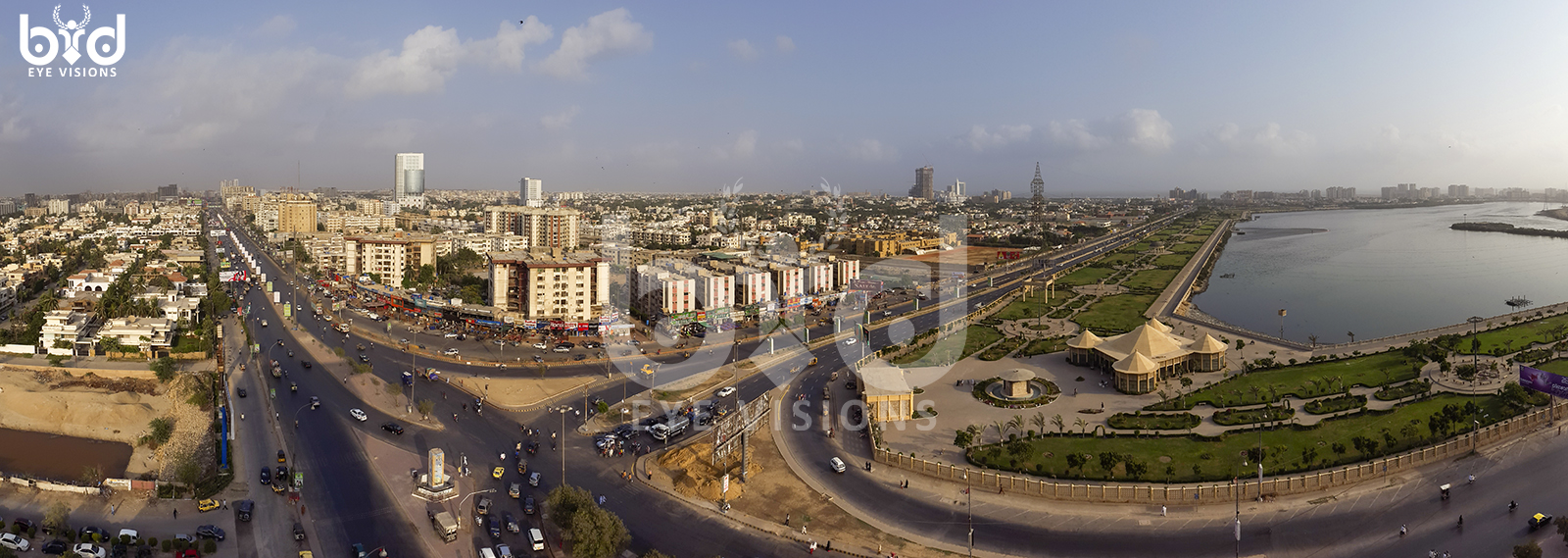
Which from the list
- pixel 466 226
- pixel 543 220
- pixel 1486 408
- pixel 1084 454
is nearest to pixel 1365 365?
pixel 1486 408

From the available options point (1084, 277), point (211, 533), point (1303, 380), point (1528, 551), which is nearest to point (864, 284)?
point (1084, 277)

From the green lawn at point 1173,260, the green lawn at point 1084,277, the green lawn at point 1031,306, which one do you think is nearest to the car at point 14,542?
the green lawn at point 1031,306

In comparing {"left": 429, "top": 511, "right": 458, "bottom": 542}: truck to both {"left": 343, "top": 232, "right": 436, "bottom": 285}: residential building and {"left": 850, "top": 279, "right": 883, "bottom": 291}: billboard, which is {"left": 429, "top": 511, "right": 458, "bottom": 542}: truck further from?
{"left": 343, "top": 232, "right": 436, "bottom": 285}: residential building

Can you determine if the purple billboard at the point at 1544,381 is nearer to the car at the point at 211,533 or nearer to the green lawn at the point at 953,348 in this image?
the green lawn at the point at 953,348

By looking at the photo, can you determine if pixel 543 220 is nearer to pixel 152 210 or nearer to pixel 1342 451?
pixel 1342 451

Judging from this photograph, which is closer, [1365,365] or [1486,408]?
[1486,408]

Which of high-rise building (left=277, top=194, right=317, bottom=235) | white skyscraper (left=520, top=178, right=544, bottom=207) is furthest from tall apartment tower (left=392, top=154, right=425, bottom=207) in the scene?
high-rise building (left=277, top=194, right=317, bottom=235)
